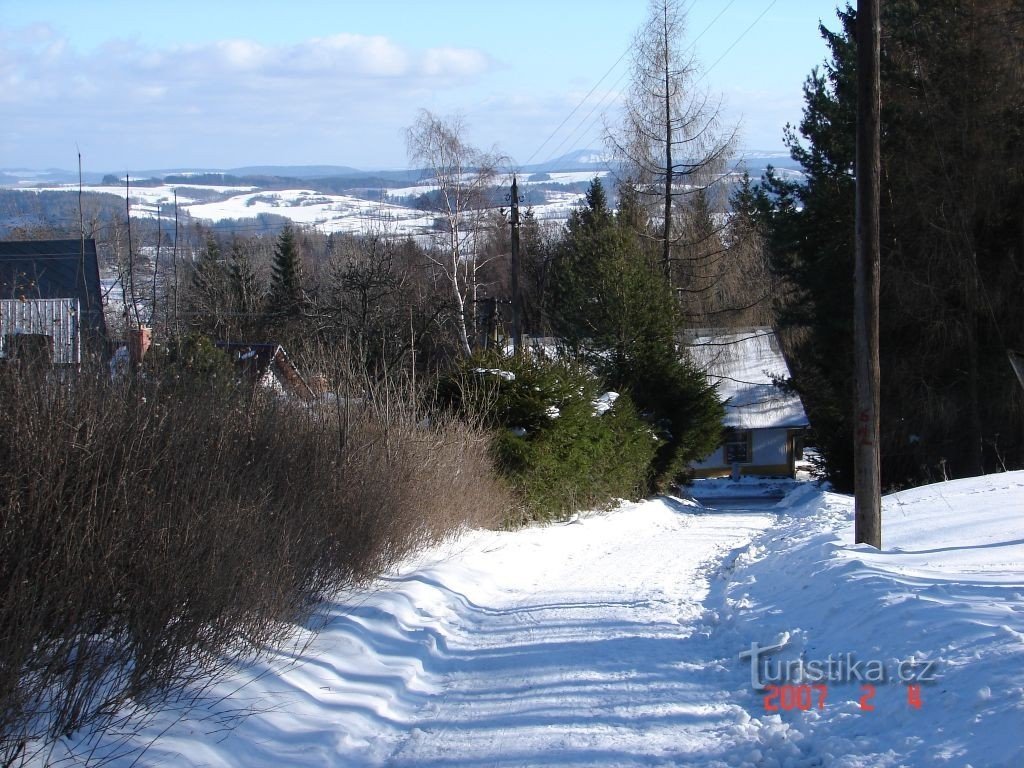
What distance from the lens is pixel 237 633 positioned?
668 centimetres

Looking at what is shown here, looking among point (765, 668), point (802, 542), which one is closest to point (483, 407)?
point (802, 542)

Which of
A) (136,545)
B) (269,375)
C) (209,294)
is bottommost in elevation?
(136,545)

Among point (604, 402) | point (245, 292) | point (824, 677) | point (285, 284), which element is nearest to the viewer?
point (824, 677)

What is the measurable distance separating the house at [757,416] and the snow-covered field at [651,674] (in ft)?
105

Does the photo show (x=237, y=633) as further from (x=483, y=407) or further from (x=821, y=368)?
(x=821, y=368)

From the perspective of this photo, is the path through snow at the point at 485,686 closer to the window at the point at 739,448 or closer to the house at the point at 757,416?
the house at the point at 757,416

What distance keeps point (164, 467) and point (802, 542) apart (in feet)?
31.2

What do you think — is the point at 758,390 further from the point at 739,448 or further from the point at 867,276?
the point at 867,276

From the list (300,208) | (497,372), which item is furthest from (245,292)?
(300,208)

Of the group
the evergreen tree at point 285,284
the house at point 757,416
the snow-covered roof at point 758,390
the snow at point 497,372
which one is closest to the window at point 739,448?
the house at point 757,416

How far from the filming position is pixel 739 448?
1843 inches

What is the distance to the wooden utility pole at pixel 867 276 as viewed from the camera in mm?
11516

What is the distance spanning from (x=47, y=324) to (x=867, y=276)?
30.7ft

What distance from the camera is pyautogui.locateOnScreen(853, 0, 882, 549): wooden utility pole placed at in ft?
37.8
